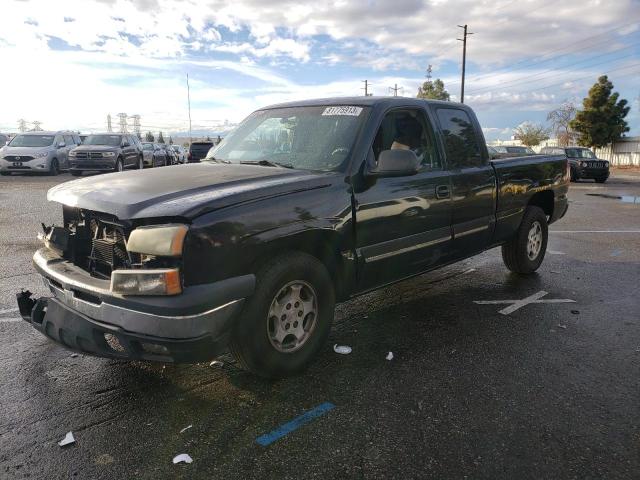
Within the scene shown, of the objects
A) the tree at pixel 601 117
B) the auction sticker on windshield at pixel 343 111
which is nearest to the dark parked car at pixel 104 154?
the auction sticker on windshield at pixel 343 111

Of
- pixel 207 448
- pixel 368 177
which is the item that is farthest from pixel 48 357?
pixel 368 177

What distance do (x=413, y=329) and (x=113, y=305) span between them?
2.55 meters

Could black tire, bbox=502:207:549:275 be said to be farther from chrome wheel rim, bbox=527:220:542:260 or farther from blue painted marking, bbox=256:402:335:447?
blue painted marking, bbox=256:402:335:447

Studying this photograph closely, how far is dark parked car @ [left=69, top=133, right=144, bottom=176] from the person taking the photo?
2025 cm

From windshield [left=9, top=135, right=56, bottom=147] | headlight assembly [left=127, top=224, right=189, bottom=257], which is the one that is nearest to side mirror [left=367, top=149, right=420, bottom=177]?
headlight assembly [left=127, top=224, right=189, bottom=257]

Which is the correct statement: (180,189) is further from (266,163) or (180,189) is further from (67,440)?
(67,440)

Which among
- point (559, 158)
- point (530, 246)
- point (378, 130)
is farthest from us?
point (559, 158)

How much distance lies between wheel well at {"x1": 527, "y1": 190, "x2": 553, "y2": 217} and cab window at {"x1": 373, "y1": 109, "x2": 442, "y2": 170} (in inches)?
86.5

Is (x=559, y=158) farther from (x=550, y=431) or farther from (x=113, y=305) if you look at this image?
(x=113, y=305)

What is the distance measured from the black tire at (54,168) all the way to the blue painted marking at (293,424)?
71.1ft

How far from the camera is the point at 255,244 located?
300 cm

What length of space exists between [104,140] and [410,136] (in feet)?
66.0

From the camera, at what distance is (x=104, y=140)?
21672 mm

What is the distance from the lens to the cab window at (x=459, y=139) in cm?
480
